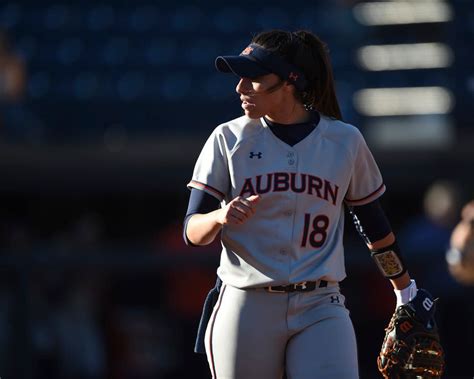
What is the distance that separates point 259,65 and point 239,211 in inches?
20.3

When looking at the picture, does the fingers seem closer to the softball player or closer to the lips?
the softball player

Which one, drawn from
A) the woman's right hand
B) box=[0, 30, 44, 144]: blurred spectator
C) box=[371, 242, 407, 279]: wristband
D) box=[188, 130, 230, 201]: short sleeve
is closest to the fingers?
the woman's right hand

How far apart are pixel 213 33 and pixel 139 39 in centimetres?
77

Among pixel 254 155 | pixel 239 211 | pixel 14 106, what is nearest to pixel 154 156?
pixel 14 106

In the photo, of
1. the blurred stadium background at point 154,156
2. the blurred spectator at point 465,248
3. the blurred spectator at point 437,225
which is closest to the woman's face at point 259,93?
the blurred spectator at point 465,248

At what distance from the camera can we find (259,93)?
10.5ft

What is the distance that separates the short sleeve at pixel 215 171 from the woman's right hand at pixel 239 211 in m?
0.24

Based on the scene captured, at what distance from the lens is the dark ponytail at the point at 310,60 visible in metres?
3.21

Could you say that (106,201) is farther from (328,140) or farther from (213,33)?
(328,140)

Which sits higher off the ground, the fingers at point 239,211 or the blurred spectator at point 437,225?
the fingers at point 239,211

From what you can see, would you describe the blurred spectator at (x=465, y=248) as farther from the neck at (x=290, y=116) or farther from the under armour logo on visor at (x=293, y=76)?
the under armour logo on visor at (x=293, y=76)

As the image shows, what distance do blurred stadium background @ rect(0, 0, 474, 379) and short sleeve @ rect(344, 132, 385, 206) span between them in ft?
11.8

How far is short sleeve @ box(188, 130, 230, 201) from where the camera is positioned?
315 cm

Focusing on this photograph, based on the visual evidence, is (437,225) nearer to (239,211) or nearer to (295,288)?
(295,288)
